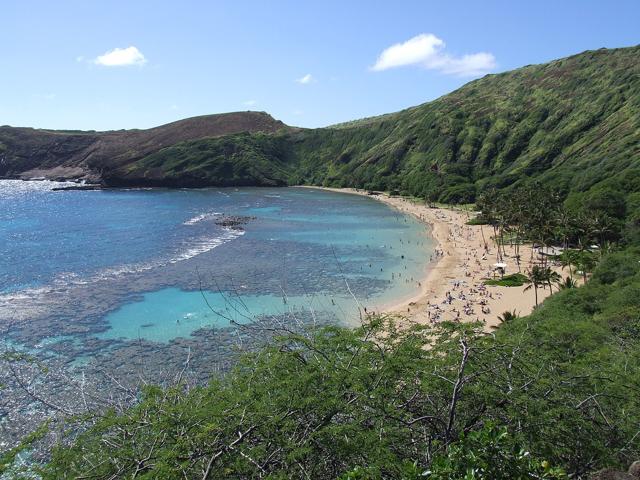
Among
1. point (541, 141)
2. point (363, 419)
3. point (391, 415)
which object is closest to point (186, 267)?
point (363, 419)

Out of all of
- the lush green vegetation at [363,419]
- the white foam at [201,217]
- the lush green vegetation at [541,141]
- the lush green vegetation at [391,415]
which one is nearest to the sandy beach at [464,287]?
the lush green vegetation at [391,415]

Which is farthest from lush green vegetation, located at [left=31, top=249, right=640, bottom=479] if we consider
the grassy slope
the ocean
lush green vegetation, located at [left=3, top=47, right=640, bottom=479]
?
the grassy slope

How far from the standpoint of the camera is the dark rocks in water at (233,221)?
105 meters

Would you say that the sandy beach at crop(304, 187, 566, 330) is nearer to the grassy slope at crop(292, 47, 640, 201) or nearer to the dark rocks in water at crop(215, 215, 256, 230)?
the grassy slope at crop(292, 47, 640, 201)

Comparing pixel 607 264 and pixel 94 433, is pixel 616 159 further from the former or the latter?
pixel 94 433

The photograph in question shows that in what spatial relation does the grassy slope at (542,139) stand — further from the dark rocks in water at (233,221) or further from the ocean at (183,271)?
the dark rocks in water at (233,221)

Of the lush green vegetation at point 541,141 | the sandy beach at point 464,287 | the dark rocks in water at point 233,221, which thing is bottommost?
the sandy beach at point 464,287

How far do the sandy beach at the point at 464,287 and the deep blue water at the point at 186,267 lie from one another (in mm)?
2659

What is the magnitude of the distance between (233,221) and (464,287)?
212 feet

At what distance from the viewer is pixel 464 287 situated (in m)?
58.4

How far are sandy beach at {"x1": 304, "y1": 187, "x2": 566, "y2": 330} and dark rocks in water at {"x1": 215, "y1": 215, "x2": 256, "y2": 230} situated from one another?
4174 cm

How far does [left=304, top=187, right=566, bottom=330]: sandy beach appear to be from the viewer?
4899 centimetres

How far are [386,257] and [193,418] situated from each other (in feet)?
209

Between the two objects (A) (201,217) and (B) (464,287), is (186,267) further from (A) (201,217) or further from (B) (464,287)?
(A) (201,217)
